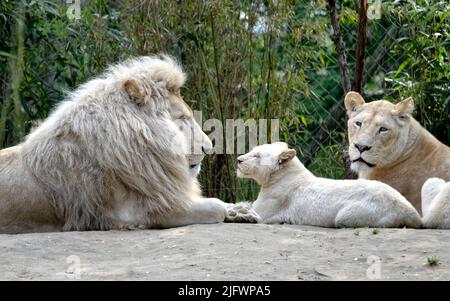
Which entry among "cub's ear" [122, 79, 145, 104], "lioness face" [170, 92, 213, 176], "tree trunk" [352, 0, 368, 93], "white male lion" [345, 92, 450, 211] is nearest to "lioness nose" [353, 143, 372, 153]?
"white male lion" [345, 92, 450, 211]

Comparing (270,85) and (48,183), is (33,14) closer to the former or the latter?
(270,85)

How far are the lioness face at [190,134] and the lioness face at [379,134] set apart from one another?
130 cm

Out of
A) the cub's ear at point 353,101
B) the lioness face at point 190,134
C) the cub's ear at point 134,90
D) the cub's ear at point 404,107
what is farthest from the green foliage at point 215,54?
the cub's ear at point 134,90

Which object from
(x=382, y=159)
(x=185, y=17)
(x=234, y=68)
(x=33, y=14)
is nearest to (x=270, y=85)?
(x=234, y=68)

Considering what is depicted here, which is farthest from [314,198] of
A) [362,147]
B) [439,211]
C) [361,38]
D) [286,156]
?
[361,38]

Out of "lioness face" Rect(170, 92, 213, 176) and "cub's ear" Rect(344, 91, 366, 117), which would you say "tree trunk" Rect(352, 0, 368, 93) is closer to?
"cub's ear" Rect(344, 91, 366, 117)

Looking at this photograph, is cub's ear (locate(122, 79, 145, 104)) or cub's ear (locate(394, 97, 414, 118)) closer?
cub's ear (locate(122, 79, 145, 104))

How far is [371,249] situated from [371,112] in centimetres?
195

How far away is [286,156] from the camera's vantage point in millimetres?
6637

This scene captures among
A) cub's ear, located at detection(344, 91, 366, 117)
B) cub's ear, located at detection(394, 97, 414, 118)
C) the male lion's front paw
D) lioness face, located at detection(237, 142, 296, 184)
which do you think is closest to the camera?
the male lion's front paw

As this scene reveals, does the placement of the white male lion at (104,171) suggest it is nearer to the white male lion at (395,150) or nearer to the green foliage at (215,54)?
the white male lion at (395,150)

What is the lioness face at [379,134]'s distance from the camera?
6.84m

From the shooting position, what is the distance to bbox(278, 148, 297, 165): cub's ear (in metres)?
6.64

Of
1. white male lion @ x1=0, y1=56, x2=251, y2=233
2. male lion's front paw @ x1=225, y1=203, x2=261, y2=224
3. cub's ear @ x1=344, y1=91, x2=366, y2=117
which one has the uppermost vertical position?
cub's ear @ x1=344, y1=91, x2=366, y2=117
